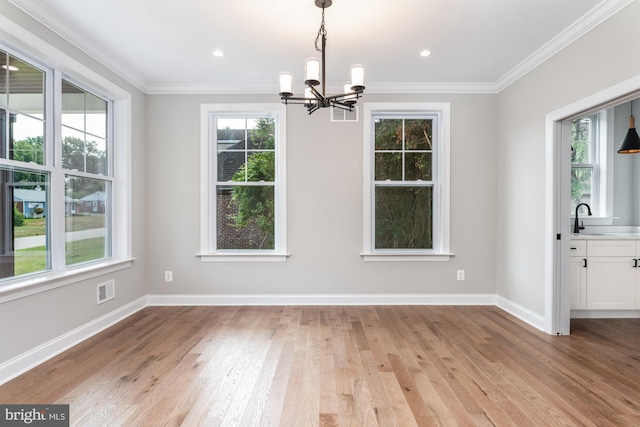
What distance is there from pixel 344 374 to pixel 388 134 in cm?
297

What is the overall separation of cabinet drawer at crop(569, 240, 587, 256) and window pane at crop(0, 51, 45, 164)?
5161 mm

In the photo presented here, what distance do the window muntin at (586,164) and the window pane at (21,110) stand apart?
5766 mm

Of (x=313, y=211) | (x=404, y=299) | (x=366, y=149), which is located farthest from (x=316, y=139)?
(x=404, y=299)

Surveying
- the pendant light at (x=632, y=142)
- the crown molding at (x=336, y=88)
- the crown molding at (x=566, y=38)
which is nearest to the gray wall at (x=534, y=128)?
the crown molding at (x=566, y=38)

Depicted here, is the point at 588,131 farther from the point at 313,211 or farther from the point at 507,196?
the point at 313,211

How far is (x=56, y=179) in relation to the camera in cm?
288

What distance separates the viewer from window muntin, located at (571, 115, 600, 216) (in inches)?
166

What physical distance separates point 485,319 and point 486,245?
99 cm

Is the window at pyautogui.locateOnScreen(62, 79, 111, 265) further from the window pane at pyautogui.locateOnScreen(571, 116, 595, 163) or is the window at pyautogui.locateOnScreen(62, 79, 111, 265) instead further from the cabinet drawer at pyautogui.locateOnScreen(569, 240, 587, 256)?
the window pane at pyautogui.locateOnScreen(571, 116, 595, 163)

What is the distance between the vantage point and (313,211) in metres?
4.19

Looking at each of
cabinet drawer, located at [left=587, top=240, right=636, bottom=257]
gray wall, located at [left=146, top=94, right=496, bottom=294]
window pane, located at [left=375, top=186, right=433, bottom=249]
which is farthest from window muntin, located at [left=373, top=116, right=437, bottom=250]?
cabinet drawer, located at [left=587, top=240, right=636, bottom=257]

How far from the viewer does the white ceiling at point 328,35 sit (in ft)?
8.48

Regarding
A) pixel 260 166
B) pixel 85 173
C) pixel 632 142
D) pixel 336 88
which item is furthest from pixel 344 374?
pixel 632 142

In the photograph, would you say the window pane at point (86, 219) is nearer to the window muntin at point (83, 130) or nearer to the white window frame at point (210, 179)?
the window muntin at point (83, 130)
